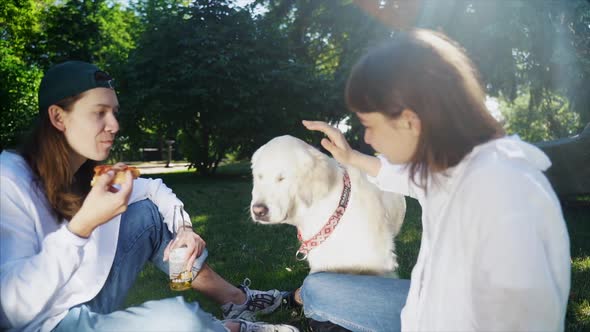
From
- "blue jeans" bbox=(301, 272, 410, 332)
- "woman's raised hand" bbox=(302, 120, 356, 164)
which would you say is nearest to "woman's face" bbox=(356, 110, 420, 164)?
"woman's raised hand" bbox=(302, 120, 356, 164)

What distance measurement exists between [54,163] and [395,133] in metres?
1.42

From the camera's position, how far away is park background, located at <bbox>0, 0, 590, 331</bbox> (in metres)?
5.04

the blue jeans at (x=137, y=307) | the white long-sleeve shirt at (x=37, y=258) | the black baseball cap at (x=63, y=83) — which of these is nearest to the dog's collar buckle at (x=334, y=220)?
the blue jeans at (x=137, y=307)

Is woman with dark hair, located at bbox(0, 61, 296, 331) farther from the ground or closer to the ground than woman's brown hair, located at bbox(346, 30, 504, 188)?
closer to the ground

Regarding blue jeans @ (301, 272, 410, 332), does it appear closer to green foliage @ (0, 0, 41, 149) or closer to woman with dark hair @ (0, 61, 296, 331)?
woman with dark hair @ (0, 61, 296, 331)

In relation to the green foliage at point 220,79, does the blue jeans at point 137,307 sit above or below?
below

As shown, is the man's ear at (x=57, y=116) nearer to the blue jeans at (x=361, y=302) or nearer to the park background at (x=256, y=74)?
the blue jeans at (x=361, y=302)

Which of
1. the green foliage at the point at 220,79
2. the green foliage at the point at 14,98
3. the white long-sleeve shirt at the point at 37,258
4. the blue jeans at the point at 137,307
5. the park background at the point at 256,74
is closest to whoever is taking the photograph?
the white long-sleeve shirt at the point at 37,258

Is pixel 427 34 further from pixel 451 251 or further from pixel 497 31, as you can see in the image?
pixel 497 31

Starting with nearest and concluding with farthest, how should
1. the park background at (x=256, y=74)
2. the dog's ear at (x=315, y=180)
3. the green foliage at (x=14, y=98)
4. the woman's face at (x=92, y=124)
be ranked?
the woman's face at (x=92, y=124)
the dog's ear at (x=315, y=180)
the park background at (x=256, y=74)
the green foliage at (x=14, y=98)

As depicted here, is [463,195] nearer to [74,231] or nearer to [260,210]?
[74,231]

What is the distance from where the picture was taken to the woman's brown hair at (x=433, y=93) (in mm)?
1313

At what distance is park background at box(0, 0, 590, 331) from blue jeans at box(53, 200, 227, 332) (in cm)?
81

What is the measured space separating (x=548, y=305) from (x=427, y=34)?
882 mm
